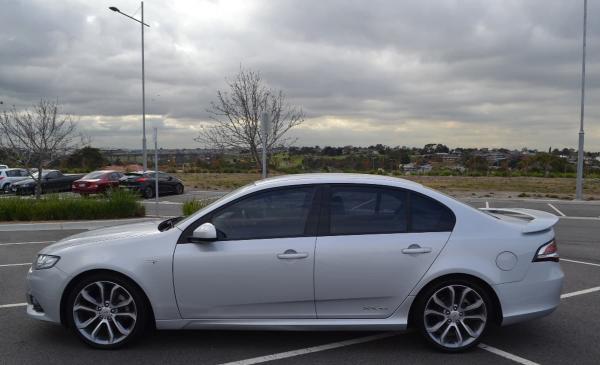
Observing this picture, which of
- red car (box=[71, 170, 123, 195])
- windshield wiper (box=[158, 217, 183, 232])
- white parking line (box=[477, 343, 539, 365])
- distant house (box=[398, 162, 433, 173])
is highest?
windshield wiper (box=[158, 217, 183, 232])

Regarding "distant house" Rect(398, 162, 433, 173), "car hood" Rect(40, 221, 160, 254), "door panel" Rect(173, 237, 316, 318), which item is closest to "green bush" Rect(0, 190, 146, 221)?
"car hood" Rect(40, 221, 160, 254)

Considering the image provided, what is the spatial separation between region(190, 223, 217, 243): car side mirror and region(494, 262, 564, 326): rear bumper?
8.00 feet

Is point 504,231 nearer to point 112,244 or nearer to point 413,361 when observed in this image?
point 413,361

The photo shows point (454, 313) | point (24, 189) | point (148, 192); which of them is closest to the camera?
point (454, 313)

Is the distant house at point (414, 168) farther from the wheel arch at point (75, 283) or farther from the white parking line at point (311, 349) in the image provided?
the wheel arch at point (75, 283)

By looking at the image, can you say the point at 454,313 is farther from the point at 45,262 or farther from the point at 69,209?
the point at 69,209

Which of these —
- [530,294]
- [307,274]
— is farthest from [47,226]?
[530,294]

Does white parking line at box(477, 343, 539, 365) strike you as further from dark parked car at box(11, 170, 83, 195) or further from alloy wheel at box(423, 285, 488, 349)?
dark parked car at box(11, 170, 83, 195)

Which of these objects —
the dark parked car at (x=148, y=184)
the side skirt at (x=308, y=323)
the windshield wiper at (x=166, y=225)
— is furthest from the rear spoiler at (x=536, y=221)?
the dark parked car at (x=148, y=184)

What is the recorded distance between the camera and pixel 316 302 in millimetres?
4582

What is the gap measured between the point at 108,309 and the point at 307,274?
1747mm

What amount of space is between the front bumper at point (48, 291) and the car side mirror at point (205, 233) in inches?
46.6

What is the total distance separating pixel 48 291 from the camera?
183 inches

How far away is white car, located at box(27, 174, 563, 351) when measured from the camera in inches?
179
